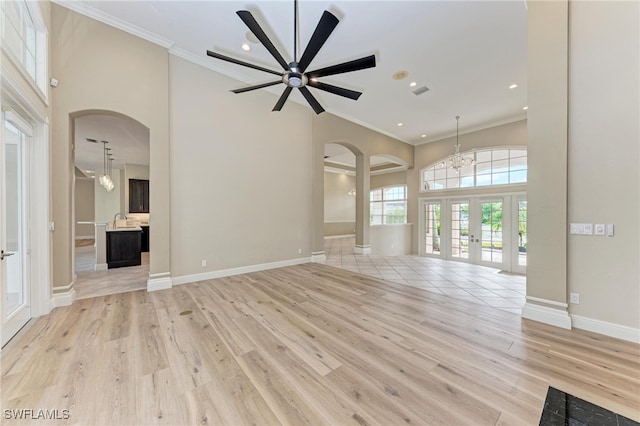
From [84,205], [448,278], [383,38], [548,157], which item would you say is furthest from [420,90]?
[84,205]

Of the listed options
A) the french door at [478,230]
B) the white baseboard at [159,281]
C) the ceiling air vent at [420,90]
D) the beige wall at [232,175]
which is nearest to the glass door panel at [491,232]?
the french door at [478,230]

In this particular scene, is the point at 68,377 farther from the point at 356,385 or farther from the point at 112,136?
the point at 112,136

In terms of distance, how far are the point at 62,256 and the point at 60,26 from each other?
3090 mm

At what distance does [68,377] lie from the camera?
181 cm

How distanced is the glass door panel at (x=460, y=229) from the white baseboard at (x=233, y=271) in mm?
5057

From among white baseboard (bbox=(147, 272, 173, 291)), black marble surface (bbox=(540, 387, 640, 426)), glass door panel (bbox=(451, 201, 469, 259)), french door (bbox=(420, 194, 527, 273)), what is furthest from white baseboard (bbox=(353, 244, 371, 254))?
black marble surface (bbox=(540, 387, 640, 426))

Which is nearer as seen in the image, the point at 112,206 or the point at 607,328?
the point at 607,328

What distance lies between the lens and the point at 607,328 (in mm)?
2445

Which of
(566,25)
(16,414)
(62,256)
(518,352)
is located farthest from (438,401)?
(62,256)

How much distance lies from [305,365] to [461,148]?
7.94 meters

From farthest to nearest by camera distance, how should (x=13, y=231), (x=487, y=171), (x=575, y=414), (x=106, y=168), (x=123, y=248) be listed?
1. (x=106, y=168)
2. (x=487, y=171)
3. (x=123, y=248)
4. (x=13, y=231)
5. (x=575, y=414)

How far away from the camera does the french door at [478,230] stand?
642 centimetres

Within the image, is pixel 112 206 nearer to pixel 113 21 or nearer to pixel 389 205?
pixel 113 21

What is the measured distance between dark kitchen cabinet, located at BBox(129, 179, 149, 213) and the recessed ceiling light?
9.16m
